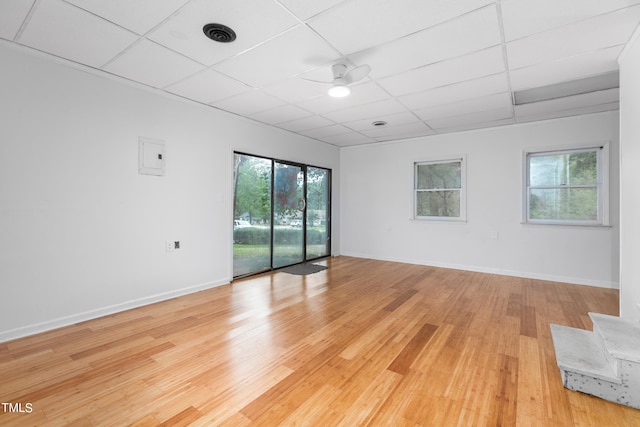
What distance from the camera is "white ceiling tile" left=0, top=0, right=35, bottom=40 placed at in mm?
2049

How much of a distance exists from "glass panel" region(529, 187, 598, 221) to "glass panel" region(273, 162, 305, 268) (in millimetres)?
4128

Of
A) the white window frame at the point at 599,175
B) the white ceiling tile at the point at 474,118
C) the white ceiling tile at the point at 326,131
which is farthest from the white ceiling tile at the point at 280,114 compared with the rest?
the white window frame at the point at 599,175

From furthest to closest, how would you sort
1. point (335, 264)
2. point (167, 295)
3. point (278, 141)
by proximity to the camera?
point (335, 264), point (278, 141), point (167, 295)

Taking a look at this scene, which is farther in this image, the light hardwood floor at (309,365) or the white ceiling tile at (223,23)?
the white ceiling tile at (223,23)

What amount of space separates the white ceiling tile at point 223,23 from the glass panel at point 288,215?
280 cm

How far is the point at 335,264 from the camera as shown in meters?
5.92

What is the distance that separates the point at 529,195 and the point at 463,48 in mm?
3435

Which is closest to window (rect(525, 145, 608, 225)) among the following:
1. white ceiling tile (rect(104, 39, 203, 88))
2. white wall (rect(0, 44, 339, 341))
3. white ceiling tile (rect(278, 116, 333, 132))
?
white ceiling tile (rect(278, 116, 333, 132))

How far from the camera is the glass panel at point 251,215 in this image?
15.4ft

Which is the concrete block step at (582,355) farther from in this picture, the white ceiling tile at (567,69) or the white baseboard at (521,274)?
the white baseboard at (521,274)

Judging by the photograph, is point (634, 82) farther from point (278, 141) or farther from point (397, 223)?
point (278, 141)

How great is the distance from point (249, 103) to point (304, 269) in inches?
119

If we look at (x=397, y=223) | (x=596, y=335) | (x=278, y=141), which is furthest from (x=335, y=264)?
(x=596, y=335)

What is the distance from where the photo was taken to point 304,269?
543 cm
